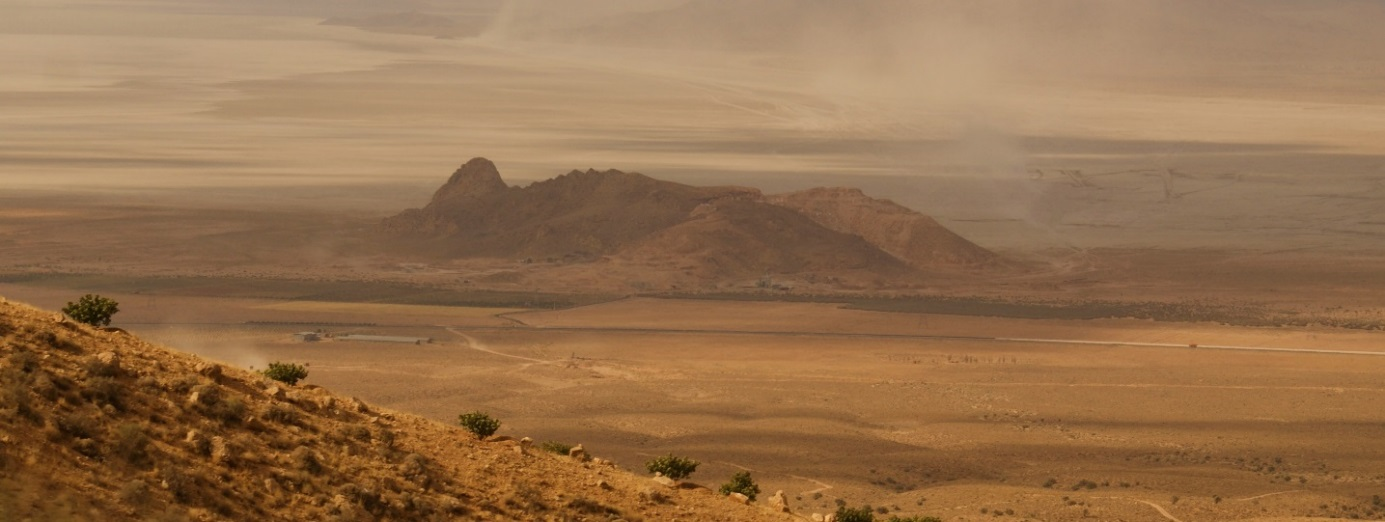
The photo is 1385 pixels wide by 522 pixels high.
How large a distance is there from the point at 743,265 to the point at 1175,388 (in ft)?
144

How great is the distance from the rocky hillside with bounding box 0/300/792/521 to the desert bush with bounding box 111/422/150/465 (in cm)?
1

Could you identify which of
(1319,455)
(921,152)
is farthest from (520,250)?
(921,152)

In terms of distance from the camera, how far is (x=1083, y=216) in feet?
468

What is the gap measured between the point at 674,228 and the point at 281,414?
88.8 metres

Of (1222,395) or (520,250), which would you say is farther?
(520,250)

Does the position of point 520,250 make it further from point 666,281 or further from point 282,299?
point 282,299

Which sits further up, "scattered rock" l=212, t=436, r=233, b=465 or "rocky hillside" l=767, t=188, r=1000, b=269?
"rocky hillside" l=767, t=188, r=1000, b=269

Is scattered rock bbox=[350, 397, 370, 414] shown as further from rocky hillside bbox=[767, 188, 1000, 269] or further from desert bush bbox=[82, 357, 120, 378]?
rocky hillside bbox=[767, 188, 1000, 269]

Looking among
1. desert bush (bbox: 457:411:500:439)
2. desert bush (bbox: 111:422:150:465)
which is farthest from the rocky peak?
desert bush (bbox: 111:422:150:465)

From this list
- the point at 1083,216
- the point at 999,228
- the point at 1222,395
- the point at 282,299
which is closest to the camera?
the point at 1222,395

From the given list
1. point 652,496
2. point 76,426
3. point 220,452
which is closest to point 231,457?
point 220,452

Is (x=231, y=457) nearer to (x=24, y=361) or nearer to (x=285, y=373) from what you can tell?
(x=24, y=361)

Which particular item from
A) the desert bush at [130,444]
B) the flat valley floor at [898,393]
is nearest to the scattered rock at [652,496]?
the desert bush at [130,444]

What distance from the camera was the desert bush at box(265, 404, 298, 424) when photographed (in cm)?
1786
